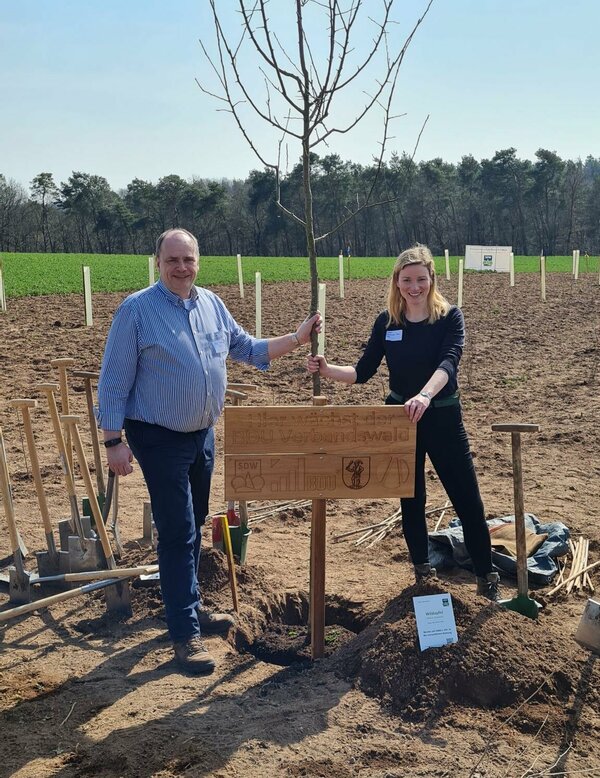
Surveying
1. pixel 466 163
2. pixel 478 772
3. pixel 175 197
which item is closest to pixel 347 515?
pixel 478 772

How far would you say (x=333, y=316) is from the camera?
18.9 metres

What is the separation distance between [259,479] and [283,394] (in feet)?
24.6

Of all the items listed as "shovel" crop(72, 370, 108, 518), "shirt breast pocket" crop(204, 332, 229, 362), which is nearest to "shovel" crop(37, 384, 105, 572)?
"shovel" crop(72, 370, 108, 518)

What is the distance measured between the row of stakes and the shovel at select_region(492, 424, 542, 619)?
2.08m

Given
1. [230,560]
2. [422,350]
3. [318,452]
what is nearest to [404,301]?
[422,350]

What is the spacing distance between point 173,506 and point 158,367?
69 cm

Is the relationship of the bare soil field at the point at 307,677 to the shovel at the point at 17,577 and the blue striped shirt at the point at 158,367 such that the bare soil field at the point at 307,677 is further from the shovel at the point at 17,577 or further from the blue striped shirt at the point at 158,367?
the blue striped shirt at the point at 158,367

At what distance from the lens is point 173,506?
3770mm

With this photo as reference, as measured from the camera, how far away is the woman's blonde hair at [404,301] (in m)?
3.90

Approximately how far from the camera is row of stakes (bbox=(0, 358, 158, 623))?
172 inches

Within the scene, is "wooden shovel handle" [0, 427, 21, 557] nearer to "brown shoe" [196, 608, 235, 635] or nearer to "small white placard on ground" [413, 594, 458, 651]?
"brown shoe" [196, 608, 235, 635]

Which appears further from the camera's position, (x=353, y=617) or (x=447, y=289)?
(x=447, y=289)

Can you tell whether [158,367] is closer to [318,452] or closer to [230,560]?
[318,452]

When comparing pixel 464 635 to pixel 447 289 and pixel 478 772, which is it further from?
pixel 447 289
